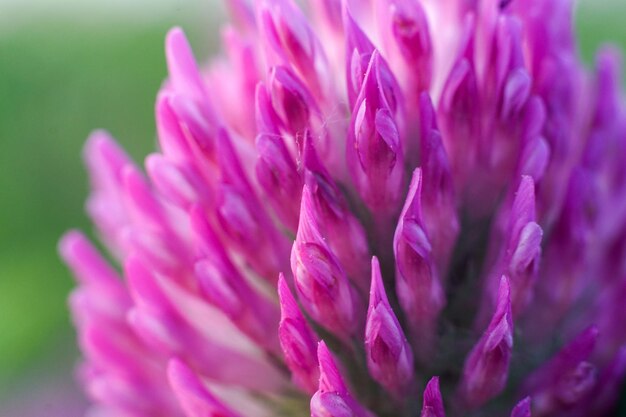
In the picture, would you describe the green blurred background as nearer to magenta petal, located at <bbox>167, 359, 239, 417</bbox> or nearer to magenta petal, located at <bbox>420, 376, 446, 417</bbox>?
magenta petal, located at <bbox>167, 359, 239, 417</bbox>

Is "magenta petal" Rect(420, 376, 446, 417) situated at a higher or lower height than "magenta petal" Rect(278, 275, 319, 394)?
lower

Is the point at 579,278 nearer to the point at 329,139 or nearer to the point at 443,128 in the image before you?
the point at 443,128

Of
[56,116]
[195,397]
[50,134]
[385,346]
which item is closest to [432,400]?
[385,346]

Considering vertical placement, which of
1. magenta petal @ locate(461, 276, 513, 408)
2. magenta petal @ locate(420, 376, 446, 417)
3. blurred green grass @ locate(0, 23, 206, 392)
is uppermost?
blurred green grass @ locate(0, 23, 206, 392)

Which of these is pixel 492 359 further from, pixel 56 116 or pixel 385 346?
pixel 56 116

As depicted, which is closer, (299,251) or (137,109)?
(299,251)

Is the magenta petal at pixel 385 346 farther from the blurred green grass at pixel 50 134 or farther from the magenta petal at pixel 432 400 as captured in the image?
the blurred green grass at pixel 50 134

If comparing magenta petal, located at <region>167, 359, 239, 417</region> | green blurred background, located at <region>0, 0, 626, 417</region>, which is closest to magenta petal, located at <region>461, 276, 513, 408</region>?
magenta petal, located at <region>167, 359, 239, 417</region>

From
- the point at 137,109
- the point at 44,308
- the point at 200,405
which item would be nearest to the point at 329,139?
the point at 200,405

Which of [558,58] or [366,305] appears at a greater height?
[558,58]
